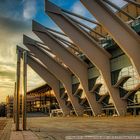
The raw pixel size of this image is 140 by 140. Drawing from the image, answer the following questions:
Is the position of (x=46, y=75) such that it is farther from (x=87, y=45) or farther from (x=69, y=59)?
(x=87, y=45)

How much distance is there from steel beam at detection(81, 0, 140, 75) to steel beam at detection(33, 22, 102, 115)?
1415 cm

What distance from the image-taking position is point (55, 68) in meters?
55.6

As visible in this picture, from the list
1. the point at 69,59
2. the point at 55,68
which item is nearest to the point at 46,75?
the point at 55,68

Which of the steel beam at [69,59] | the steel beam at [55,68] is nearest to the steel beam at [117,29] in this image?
the steel beam at [69,59]

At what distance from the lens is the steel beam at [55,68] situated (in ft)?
175

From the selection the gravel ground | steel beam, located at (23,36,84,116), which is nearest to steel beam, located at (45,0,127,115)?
steel beam, located at (23,36,84,116)

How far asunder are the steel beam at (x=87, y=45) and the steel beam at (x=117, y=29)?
6.64 metres

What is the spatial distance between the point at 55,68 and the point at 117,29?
77.1 feet

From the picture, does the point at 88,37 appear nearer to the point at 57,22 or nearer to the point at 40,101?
the point at 57,22

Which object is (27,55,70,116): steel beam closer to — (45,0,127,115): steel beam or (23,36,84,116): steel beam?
(23,36,84,116): steel beam

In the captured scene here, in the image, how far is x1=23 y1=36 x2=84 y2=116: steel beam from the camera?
175ft

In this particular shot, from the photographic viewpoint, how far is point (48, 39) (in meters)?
47.1

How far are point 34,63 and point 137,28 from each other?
30444mm

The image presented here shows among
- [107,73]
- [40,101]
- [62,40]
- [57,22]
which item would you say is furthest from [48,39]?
[40,101]
